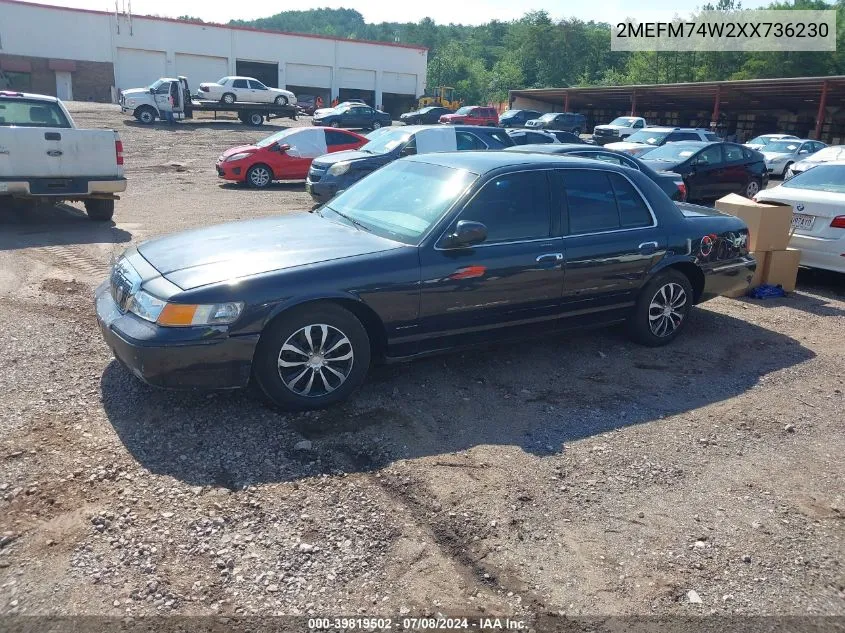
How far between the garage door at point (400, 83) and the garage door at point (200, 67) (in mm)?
13216

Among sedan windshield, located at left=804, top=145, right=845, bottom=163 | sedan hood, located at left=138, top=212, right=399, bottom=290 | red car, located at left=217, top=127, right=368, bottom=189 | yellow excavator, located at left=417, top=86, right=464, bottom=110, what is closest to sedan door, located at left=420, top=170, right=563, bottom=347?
sedan hood, located at left=138, top=212, right=399, bottom=290

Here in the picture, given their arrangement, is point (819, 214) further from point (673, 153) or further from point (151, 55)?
point (151, 55)

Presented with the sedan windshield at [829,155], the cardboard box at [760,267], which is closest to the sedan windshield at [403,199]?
the cardboard box at [760,267]

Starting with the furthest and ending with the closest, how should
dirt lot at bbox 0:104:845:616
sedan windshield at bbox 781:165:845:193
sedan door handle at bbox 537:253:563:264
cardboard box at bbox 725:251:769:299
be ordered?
1. sedan windshield at bbox 781:165:845:193
2. cardboard box at bbox 725:251:769:299
3. sedan door handle at bbox 537:253:563:264
4. dirt lot at bbox 0:104:845:616

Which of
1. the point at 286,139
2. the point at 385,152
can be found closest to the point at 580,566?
the point at 385,152

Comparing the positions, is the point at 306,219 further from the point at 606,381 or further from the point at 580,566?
the point at 580,566

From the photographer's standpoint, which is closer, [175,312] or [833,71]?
[175,312]

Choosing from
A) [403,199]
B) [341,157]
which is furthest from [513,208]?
[341,157]

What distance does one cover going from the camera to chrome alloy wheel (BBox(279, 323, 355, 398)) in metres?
4.41

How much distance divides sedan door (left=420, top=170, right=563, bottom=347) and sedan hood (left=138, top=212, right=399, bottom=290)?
17.5 inches

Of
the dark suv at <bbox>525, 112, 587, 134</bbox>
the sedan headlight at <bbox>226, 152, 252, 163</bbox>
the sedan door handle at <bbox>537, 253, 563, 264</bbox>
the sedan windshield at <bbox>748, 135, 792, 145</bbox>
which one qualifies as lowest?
the sedan headlight at <bbox>226, 152, 252, 163</bbox>

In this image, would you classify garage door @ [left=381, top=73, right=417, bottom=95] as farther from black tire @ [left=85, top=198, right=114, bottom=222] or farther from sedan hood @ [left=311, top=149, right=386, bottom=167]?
black tire @ [left=85, top=198, right=114, bottom=222]

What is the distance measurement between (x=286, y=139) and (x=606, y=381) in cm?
1335

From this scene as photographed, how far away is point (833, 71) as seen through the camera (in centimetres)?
5309
